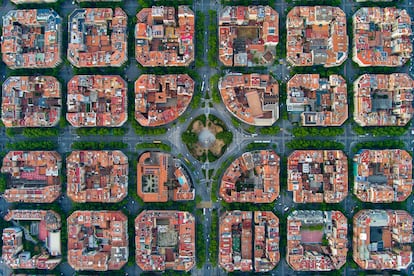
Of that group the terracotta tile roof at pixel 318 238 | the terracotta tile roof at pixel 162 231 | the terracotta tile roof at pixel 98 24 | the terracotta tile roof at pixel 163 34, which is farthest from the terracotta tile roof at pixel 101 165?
the terracotta tile roof at pixel 318 238

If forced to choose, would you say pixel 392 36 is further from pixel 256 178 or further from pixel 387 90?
pixel 256 178

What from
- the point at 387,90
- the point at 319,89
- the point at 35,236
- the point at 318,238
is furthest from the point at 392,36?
the point at 35,236

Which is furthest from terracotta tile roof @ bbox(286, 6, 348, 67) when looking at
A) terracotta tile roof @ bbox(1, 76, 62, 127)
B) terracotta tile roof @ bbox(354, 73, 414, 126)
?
terracotta tile roof @ bbox(1, 76, 62, 127)

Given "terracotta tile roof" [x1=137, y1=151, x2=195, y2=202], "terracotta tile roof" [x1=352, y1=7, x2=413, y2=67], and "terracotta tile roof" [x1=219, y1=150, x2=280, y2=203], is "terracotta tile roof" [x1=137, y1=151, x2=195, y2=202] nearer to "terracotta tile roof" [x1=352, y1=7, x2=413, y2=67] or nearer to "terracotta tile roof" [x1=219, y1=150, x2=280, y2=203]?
"terracotta tile roof" [x1=219, y1=150, x2=280, y2=203]

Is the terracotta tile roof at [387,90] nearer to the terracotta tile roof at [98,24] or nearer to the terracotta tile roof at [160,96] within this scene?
the terracotta tile roof at [160,96]

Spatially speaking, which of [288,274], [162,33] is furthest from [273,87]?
[288,274]

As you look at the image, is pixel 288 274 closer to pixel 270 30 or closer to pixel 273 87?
pixel 273 87
